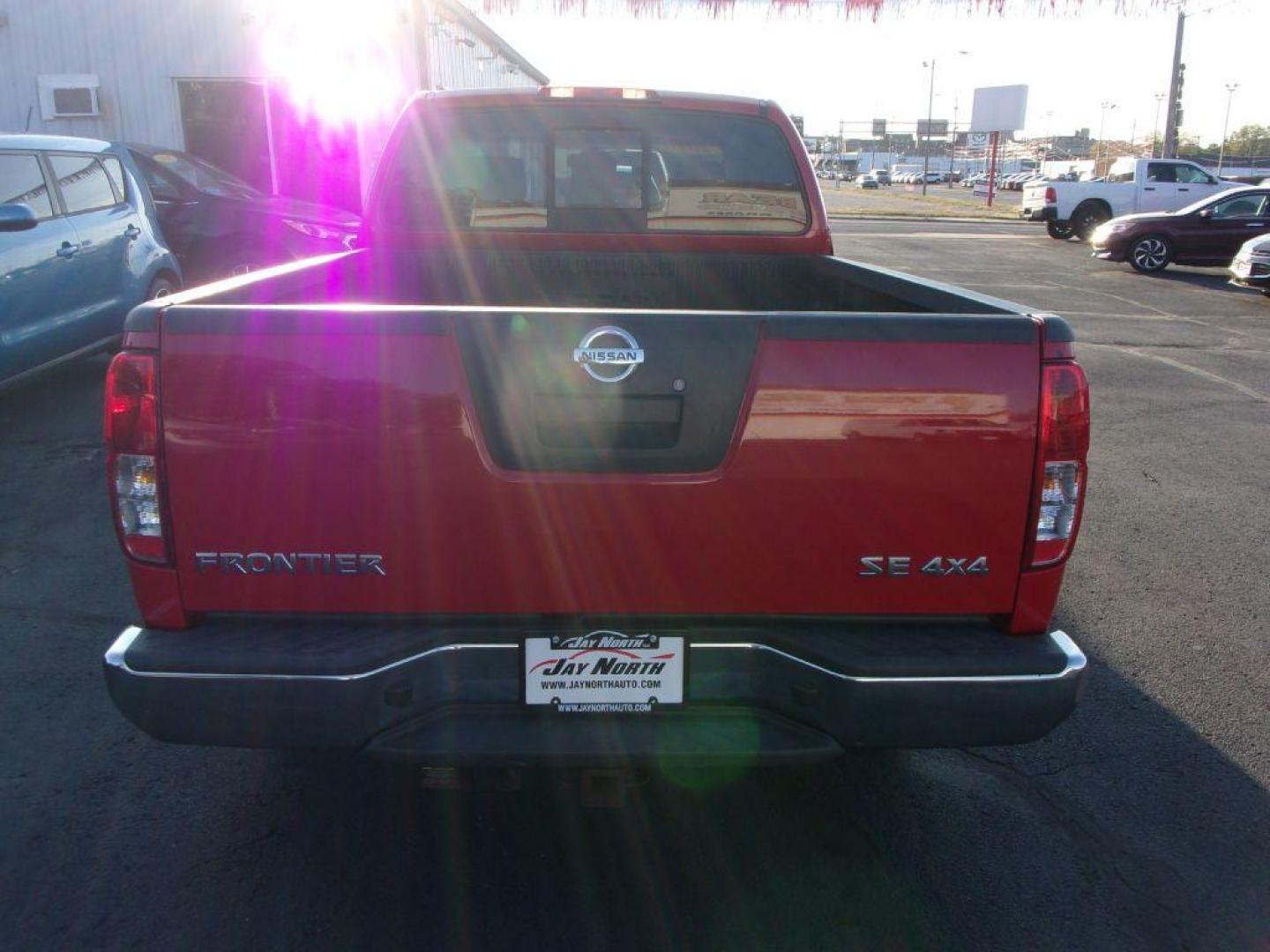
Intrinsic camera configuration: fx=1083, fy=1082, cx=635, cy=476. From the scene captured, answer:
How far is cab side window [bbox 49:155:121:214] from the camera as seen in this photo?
778 centimetres

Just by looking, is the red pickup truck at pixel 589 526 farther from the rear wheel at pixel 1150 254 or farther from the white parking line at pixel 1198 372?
the rear wheel at pixel 1150 254

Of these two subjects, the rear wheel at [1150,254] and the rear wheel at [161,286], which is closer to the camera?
the rear wheel at [161,286]

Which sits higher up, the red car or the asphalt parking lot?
the red car

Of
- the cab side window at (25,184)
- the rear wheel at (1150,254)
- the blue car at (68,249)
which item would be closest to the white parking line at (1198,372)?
the rear wheel at (1150,254)

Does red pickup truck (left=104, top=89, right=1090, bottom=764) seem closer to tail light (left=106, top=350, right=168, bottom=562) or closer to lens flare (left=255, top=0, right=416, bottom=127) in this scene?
tail light (left=106, top=350, right=168, bottom=562)

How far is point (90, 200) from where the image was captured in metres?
8.09

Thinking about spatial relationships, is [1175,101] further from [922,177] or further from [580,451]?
[922,177]

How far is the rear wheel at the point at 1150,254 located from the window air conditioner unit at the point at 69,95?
17.3 metres

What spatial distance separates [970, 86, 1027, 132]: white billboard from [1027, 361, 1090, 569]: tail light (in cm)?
6178

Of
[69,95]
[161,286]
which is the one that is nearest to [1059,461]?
[161,286]

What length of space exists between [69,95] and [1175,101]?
2900cm

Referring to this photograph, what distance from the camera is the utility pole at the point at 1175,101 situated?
30.6 meters

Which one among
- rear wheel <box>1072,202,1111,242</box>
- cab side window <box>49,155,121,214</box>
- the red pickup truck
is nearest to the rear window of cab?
the red pickup truck

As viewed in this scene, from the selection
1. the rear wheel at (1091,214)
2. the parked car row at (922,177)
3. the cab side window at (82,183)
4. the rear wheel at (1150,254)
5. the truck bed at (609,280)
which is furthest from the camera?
the parked car row at (922,177)
